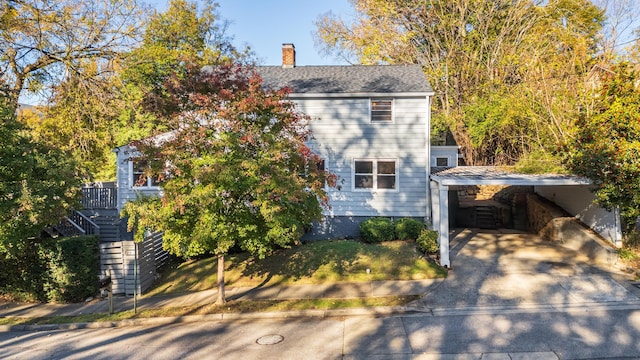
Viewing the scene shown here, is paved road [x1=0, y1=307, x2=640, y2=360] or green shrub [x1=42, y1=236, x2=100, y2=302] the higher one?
green shrub [x1=42, y1=236, x2=100, y2=302]

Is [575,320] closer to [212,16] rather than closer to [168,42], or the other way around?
[168,42]

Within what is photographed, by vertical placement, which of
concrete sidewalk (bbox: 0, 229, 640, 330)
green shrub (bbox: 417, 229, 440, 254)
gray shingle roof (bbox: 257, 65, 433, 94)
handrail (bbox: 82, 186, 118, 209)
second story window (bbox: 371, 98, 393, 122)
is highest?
gray shingle roof (bbox: 257, 65, 433, 94)

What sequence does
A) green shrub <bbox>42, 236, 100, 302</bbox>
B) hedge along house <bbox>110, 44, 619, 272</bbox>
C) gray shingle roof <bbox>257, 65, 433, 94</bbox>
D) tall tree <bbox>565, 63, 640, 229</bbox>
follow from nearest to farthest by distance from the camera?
tall tree <bbox>565, 63, 640, 229</bbox> < green shrub <bbox>42, 236, 100, 302</bbox> < hedge along house <bbox>110, 44, 619, 272</bbox> < gray shingle roof <bbox>257, 65, 433, 94</bbox>

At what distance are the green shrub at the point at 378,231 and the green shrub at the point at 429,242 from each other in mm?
1683

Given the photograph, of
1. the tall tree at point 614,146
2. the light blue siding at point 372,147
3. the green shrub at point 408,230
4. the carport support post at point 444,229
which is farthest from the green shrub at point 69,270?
the tall tree at point 614,146

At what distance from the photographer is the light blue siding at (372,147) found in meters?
16.9

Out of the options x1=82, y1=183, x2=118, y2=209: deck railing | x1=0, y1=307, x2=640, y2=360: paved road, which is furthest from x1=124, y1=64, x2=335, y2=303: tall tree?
x1=82, y1=183, x2=118, y2=209: deck railing

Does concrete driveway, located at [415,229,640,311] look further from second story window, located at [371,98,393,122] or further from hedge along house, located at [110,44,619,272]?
second story window, located at [371,98,393,122]

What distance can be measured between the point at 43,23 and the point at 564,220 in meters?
21.8

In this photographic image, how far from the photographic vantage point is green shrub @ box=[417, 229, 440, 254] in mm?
14195

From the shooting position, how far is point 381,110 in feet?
56.1

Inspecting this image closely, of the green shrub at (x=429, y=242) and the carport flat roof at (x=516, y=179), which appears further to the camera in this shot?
the green shrub at (x=429, y=242)

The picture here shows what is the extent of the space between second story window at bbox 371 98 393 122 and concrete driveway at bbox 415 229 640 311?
580cm

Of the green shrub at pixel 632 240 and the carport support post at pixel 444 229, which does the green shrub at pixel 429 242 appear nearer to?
the carport support post at pixel 444 229
